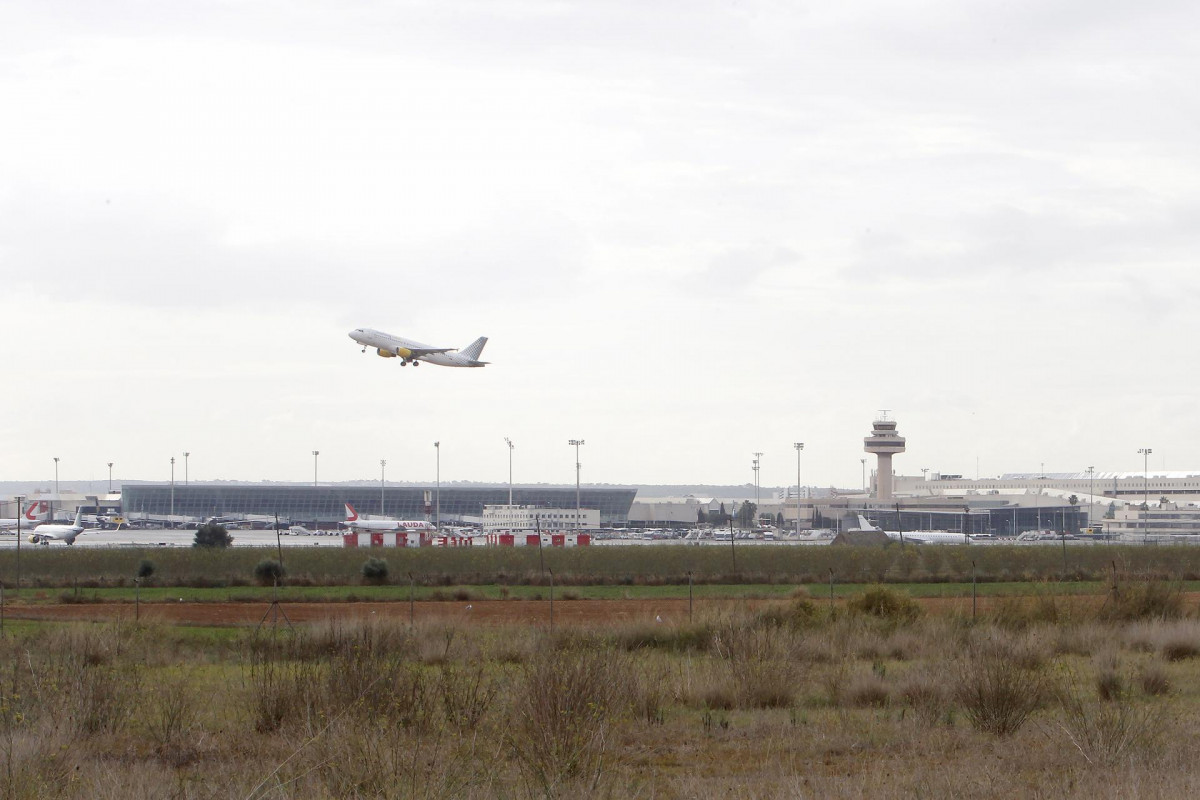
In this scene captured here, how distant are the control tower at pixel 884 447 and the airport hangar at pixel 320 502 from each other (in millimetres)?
35751

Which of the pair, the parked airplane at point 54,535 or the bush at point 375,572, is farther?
the parked airplane at point 54,535

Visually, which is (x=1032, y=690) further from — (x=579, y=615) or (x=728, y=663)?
(x=579, y=615)

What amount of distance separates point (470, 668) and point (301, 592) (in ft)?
122

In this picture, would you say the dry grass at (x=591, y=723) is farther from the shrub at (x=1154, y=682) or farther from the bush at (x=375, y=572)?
the bush at (x=375, y=572)

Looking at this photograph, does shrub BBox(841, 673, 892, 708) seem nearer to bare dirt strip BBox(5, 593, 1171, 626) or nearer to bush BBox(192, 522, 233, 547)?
bare dirt strip BBox(5, 593, 1171, 626)

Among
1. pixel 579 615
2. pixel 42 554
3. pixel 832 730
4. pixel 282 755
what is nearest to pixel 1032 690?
pixel 832 730

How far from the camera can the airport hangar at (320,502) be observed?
183 metres

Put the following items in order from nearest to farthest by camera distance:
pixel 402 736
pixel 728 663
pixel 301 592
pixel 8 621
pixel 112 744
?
pixel 402 736 → pixel 112 744 → pixel 728 663 → pixel 8 621 → pixel 301 592

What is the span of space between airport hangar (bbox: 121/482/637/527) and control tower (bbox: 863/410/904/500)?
3575 cm

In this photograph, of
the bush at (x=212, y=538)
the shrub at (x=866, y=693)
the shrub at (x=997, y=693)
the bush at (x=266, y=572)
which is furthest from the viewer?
the bush at (x=212, y=538)

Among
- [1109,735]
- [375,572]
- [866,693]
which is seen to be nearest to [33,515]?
[375,572]

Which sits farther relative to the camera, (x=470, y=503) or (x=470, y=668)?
(x=470, y=503)

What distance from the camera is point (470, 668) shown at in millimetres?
18375

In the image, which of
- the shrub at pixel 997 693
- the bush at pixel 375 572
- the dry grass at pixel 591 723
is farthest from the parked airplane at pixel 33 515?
the shrub at pixel 997 693
